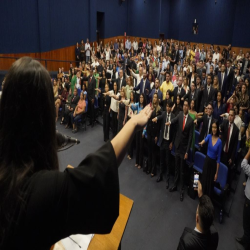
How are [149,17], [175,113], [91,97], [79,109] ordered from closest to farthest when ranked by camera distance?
[175,113], [79,109], [91,97], [149,17]

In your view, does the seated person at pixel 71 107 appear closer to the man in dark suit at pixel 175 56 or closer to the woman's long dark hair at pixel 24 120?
the woman's long dark hair at pixel 24 120

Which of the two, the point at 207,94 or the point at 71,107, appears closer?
the point at 207,94

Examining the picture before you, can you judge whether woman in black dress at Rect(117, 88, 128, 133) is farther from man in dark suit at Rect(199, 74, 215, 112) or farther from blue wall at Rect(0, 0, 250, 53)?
blue wall at Rect(0, 0, 250, 53)

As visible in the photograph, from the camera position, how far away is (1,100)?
74 cm

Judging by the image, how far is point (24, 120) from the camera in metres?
0.73

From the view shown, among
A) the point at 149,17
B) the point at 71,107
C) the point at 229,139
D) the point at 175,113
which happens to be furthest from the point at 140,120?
the point at 149,17

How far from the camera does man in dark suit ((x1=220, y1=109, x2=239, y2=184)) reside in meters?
5.19

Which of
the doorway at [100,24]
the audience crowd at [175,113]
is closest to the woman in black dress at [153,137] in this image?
the audience crowd at [175,113]

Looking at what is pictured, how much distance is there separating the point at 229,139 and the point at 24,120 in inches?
205

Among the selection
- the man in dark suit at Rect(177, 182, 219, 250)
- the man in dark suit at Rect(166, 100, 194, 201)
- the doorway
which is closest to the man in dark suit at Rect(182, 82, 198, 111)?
the man in dark suit at Rect(166, 100, 194, 201)

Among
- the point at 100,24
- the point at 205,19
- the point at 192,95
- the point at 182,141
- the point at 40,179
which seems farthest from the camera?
the point at 100,24

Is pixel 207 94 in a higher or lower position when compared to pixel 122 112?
higher

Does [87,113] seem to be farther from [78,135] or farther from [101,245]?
[101,245]

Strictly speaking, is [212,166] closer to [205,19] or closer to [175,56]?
[175,56]
